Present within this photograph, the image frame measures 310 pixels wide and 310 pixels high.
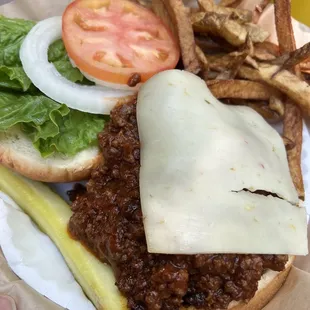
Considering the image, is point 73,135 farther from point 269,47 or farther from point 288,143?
point 269,47

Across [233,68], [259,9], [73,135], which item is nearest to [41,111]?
[73,135]

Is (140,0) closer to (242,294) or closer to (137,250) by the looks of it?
(137,250)

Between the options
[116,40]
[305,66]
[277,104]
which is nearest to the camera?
[116,40]

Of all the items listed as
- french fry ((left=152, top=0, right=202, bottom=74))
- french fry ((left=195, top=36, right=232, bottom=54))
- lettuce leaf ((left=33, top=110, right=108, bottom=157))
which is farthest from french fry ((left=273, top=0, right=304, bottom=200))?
lettuce leaf ((left=33, top=110, right=108, bottom=157))

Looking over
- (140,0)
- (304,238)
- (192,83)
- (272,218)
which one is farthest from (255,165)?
(140,0)

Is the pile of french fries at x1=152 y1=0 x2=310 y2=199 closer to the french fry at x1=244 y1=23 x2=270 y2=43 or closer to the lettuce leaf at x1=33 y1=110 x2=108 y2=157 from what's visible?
the french fry at x1=244 y1=23 x2=270 y2=43

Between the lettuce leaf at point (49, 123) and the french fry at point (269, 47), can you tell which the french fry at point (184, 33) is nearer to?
the french fry at point (269, 47)
